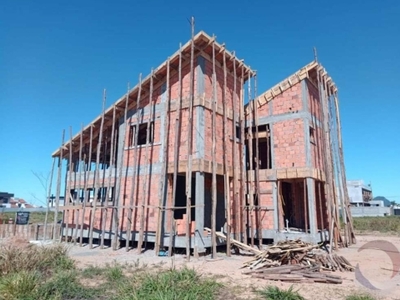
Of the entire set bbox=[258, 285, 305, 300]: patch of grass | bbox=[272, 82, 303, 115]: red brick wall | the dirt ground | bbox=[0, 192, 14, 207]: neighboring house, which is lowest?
the dirt ground

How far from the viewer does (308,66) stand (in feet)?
53.3

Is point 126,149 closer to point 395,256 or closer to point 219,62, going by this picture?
point 219,62

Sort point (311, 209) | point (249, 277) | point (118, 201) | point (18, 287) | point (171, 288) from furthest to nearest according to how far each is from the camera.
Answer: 1. point (118, 201)
2. point (311, 209)
3. point (249, 277)
4. point (171, 288)
5. point (18, 287)

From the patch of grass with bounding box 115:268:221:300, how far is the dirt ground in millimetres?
789

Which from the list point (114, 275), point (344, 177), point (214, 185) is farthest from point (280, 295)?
point (344, 177)

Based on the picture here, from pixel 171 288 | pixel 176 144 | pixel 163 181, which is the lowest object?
pixel 171 288

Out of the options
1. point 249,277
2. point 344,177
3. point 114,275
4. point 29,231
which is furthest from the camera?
point 29,231

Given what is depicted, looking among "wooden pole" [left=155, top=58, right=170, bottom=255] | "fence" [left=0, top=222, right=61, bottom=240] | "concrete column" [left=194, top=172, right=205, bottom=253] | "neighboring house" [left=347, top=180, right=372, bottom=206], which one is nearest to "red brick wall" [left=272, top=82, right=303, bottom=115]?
"wooden pole" [left=155, top=58, right=170, bottom=255]

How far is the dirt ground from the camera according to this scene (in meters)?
7.02

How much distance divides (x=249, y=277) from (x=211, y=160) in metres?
6.08

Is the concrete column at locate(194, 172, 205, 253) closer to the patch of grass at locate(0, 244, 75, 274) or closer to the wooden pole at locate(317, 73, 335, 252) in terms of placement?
the patch of grass at locate(0, 244, 75, 274)

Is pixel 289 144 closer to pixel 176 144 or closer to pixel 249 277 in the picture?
pixel 176 144

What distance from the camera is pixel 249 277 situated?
861cm

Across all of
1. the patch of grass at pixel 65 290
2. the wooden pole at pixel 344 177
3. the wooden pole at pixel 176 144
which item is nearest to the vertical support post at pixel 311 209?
the wooden pole at pixel 344 177
